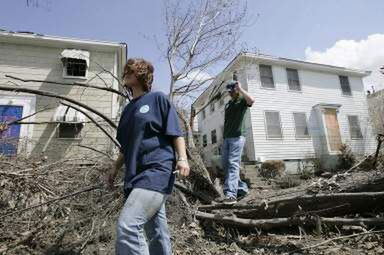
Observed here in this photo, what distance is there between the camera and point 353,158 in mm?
15367

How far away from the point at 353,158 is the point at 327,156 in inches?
50.7

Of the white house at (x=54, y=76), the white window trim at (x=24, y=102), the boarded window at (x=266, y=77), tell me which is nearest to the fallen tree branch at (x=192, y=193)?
the white house at (x=54, y=76)

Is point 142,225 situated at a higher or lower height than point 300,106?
lower

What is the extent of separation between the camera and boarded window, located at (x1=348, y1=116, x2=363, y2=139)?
18.6 metres

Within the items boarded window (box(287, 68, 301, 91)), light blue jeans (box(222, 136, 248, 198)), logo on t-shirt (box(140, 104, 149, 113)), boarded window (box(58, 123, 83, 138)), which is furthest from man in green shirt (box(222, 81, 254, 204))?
boarded window (box(287, 68, 301, 91))

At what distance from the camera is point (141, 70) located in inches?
89.3

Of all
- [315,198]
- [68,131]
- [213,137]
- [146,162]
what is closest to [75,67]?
[68,131]

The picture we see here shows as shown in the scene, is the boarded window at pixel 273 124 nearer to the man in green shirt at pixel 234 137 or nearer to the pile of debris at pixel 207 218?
the man in green shirt at pixel 234 137

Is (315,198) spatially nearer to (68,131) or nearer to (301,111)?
(68,131)

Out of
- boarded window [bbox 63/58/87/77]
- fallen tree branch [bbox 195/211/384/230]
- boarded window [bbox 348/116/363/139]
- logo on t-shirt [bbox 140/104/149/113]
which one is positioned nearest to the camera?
logo on t-shirt [bbox 140/104/149/113]

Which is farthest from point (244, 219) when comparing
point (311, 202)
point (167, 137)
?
point (167, 137)

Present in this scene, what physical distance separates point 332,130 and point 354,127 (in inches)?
87.9

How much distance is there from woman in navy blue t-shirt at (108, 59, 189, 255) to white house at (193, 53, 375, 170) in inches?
509

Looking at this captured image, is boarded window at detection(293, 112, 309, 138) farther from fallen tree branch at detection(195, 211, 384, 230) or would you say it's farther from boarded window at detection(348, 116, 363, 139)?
fallen tree branch at detection(195, 211, 384, 230)
